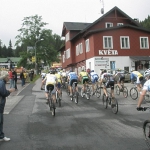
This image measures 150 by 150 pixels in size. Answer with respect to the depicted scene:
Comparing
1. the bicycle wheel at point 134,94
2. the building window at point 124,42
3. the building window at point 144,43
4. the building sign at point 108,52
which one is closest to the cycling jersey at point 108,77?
the bicycle wheel at point 134,94

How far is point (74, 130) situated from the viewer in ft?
24.6

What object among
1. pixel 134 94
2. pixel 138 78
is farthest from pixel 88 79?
pixel 138 78

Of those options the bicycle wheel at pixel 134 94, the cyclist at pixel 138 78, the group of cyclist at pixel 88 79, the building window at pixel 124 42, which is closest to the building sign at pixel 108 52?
the building window at pixel 124 42

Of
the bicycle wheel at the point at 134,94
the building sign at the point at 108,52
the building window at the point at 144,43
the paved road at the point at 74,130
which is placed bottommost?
the paved road at the point at 74,130

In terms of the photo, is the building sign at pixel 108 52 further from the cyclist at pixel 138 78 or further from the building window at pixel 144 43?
the cyclist at pixel 138 78

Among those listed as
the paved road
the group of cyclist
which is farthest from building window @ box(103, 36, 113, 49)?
the paved road

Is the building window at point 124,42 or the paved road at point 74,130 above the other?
the building window at point 124,42

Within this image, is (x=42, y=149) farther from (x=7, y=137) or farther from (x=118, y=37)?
(x=118, y=37)

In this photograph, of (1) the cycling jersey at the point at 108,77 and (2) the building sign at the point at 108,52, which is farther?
(2) the building sign at the point at 108,52

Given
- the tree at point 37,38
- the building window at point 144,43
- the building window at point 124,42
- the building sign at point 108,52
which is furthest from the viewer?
the tree at point 37,38

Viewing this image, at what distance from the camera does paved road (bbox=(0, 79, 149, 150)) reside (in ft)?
19.5

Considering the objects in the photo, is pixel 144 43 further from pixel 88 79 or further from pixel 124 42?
pixel 88 79

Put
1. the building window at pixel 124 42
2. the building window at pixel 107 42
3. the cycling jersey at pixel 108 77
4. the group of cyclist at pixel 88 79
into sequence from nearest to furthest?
the group of cyclist at pixel 88 79
the cycling jersey at pixel 108 77
the building window at pixel 107 42
the building window at pixel 124 42

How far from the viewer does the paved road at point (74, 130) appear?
5.95 meters
